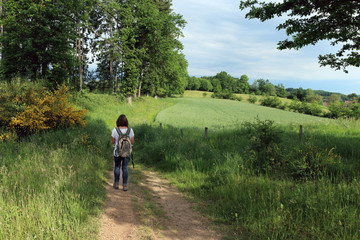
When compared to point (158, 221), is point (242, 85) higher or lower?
higher

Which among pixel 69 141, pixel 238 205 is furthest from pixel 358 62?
pixel 69 141

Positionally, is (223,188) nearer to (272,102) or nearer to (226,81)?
(272,102)

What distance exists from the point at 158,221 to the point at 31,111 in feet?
28.8

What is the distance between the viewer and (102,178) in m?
6.11

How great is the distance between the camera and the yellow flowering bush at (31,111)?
29.6ft

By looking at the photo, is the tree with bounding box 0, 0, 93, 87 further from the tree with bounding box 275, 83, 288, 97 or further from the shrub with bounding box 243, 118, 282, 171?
the tree with bounding box 275, 83, 288, 97

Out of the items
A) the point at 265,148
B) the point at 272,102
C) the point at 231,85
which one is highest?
the point at 231,85

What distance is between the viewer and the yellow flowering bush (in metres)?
9.02

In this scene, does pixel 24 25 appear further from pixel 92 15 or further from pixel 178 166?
pixel 92 15

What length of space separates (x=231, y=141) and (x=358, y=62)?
750 cm

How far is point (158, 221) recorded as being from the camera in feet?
13.7

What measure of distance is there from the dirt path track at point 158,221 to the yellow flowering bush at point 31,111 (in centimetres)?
634

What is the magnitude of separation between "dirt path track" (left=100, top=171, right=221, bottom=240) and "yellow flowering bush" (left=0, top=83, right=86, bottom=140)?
6.34 metres

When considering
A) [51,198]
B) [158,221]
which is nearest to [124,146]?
[51,198]
